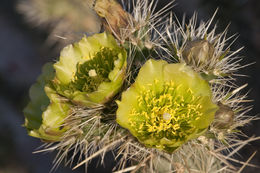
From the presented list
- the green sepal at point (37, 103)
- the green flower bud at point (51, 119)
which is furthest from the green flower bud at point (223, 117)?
the green sepal at point (37, 103)

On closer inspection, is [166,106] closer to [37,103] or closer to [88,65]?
[88,65]

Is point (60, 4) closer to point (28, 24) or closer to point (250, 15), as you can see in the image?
point (28, 24)

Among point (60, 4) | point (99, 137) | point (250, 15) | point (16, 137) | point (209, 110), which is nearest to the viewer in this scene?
point (209, 110)

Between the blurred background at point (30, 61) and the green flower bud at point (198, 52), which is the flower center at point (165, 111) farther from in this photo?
the blurred background at point (30, 61)

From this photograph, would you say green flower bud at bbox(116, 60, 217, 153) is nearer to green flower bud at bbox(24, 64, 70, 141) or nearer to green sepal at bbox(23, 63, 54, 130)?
green flower bud at bbox(24, 64, 70, 141)

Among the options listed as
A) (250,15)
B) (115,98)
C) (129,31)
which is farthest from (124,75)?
(250,15)

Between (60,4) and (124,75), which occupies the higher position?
(124,75)

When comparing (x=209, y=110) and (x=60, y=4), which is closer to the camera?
(x=209, y=110)

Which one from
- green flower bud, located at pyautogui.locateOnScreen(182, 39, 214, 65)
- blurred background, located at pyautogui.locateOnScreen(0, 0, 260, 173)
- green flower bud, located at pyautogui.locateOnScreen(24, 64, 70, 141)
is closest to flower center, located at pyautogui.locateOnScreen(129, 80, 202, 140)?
green flower bud, located at pyautogui.locateOnScreen(182, 39, 214, 65)
